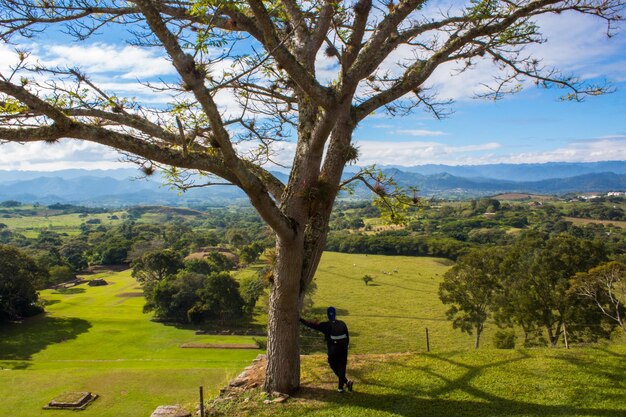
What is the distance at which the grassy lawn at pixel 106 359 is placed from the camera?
19.9m

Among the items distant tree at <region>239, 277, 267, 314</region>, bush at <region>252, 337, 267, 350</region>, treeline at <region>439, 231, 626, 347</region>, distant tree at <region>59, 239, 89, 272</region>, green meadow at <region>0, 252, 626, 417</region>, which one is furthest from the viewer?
distant tree at <region>59, 239, 89, 272</region>

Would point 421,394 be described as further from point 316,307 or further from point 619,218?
point 619,218

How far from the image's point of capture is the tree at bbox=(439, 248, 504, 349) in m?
29.7

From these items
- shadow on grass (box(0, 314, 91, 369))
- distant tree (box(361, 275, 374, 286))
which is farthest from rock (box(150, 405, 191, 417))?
distant tree (box(361, 275, 374, 286))

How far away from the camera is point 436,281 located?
59.7 m

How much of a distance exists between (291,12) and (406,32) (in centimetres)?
230

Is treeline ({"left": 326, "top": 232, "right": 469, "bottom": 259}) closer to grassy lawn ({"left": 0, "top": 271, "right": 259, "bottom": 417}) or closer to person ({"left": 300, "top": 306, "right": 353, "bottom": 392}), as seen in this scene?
grassy lawn ({"left": 0, "top": 271, "right": 259, "bottom": 417})

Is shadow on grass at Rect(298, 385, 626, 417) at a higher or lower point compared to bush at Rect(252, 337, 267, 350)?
higher

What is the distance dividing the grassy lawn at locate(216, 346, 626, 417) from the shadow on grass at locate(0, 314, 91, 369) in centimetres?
2932

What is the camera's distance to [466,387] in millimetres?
7566

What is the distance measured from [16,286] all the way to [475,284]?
43402 mm

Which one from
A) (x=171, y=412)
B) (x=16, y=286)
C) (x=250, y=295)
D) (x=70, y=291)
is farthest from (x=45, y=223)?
(x=171, y=412)

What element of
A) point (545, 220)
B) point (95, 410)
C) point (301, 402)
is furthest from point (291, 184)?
point (545, 220)

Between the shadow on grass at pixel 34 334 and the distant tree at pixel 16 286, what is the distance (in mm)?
1281
